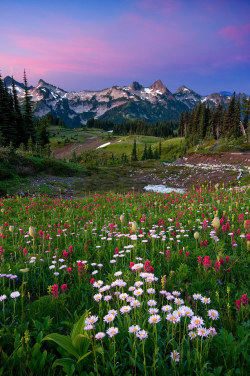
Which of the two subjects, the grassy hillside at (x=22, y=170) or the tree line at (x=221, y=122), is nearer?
the grassy hillside at (x=22, y=170)

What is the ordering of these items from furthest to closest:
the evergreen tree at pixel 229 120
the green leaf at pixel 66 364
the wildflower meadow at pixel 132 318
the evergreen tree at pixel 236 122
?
the evergreen tree at pixel 229 120
the evergreen tree at pixel 236 122
the wildflower meadow at pixel 132 318
the green leaf at pixel 66 364

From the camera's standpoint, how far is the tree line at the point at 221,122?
244 ft

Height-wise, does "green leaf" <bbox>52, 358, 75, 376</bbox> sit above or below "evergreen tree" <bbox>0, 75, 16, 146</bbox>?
below

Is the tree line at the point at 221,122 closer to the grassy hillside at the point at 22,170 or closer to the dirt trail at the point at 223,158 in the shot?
the dirt trail at the point at 223,158

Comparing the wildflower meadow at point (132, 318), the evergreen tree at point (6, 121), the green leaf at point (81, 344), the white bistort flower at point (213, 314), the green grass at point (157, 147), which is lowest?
the wildflower meadow at point (132, 318)

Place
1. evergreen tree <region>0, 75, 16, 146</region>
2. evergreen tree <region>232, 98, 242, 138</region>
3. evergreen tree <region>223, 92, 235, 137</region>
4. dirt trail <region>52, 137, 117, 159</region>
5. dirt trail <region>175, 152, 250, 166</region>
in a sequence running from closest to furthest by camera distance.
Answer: dirt trail <region>175, 152, 250, 166</region> < evergreen tree <region>0, 75, 16, 146</region> < evergreen tree <region>232, 98, 242, 138</region> < evergreen tree <region>223, 92, 235, 137</region> < dirt trail <region>52, 137, 117, 159</region>

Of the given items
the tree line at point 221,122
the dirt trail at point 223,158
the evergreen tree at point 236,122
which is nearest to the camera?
the dirt trail at point 223,158

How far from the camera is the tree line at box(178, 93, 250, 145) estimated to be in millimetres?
74438

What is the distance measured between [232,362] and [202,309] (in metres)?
0.79

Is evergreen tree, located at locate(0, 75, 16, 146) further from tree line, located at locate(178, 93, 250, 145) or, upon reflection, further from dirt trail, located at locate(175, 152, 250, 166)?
tree line, located at locate(178, 93, 250, 145)

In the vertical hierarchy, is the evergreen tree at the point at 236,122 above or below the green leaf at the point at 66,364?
above

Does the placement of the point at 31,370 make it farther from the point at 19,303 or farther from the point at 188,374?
the point at 188,374

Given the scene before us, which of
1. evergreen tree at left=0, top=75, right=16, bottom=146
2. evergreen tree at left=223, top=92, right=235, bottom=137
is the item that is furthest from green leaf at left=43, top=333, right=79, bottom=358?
evergreen tree at left=223, top=92, right=235, bottom=137

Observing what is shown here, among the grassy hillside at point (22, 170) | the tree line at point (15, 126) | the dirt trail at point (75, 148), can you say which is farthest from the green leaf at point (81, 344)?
the dirt trail at point (75, 148)
